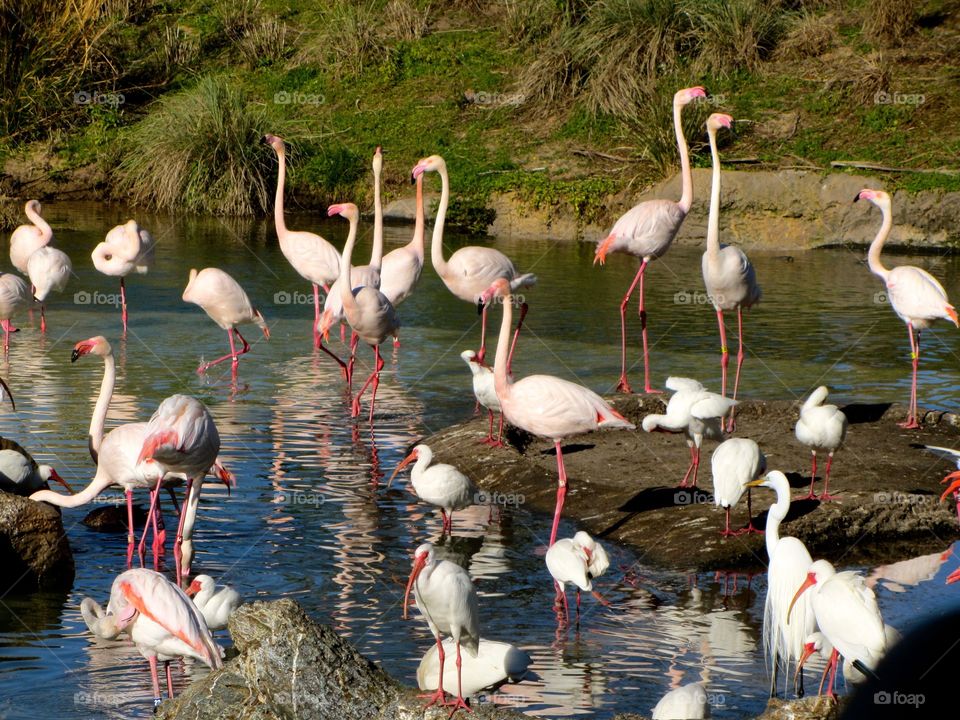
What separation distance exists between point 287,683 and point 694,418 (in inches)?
132

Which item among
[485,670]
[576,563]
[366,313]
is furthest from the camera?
[366,313]

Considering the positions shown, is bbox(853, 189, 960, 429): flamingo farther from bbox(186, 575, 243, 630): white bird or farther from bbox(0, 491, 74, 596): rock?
bbox(0, 491, 74, 596): rock

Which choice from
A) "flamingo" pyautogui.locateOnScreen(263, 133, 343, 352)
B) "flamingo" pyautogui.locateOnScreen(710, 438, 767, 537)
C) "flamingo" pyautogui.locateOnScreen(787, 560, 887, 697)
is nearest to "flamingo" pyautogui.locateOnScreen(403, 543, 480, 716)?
"flamingo" pyautogui.locateOnScreen(787, 560, 887, 697)

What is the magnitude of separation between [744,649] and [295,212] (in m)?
14.4

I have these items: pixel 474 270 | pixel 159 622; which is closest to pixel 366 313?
pixel 474 270

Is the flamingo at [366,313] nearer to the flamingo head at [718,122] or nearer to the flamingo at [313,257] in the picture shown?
the flamingo at [313,257]

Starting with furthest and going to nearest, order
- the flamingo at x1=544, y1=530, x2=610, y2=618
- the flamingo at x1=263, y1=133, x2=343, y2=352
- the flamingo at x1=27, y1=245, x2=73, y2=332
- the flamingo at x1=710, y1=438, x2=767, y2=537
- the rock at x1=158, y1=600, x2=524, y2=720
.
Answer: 1. the flamingo at x1=27, y1=245, x2=73, y2=332
2. the flamingo at x1=263, y1=133, x2=343, y2=352
3. the flamingo at x1=710, y1=438, x2=767, y2=537
4. the flamingo at x1=544, y1=530, x2=610, y2=618
5. the rock at x1=158, y1=600, x2=524, y2=720

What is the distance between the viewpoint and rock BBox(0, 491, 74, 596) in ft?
18.5

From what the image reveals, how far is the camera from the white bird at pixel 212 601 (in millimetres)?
4942

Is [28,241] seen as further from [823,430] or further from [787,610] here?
[787,610]

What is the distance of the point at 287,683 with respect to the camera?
4.07 meters


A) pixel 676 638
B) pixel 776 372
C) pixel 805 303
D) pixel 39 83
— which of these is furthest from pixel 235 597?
pixel 39 83

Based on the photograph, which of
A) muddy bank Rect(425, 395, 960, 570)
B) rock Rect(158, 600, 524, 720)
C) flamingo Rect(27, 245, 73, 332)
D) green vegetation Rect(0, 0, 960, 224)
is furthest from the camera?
green vegetation Rect(0, 0, 960, 224)

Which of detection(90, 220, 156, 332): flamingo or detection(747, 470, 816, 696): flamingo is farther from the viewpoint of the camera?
detection(90, 220, 156, 332): flamingo
